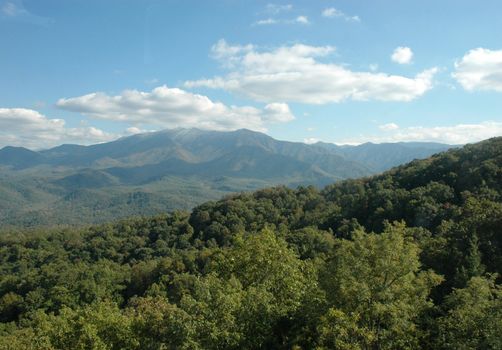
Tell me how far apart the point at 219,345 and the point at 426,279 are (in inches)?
480

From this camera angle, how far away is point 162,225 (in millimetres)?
119000

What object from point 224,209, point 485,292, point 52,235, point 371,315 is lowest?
point 52,235

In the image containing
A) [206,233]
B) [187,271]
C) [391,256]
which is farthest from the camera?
[206,233]

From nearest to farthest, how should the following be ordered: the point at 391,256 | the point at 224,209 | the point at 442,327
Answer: the point at 442,327, the point at 391,256, the point at 224,209

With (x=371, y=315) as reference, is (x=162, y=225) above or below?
below

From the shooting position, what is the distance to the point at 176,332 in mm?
18359

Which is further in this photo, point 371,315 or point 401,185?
point 401,185

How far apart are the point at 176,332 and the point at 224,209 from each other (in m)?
96.5

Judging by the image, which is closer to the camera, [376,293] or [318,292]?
[376,293]

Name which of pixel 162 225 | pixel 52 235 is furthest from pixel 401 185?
pixel 52 235

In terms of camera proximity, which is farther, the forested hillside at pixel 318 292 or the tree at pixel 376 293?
the forested hillside at pixel 318 292

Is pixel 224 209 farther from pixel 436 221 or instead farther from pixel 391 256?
pixel 391 256

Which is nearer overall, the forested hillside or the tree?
the tree

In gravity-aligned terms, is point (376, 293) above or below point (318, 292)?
above
